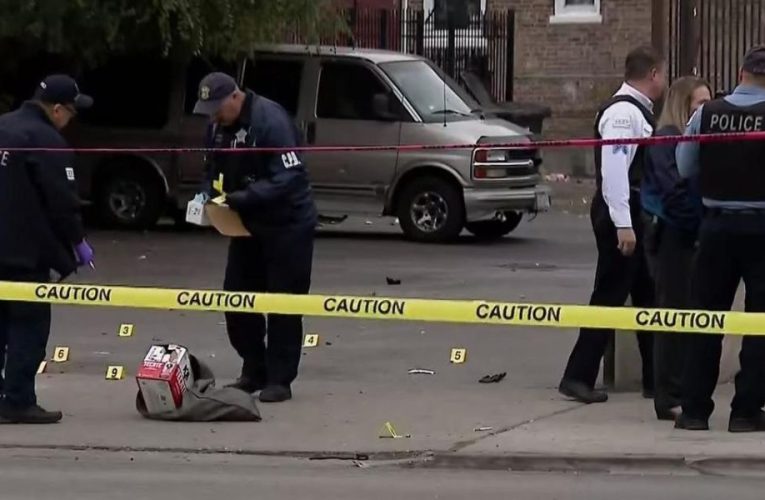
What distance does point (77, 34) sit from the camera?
16.9m

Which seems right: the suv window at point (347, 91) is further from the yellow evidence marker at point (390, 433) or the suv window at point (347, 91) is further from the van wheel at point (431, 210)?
the yellow evidence marker at point (390, 433)

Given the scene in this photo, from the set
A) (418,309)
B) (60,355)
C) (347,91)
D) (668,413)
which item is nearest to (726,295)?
(668,413)

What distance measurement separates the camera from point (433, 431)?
27.4 ft

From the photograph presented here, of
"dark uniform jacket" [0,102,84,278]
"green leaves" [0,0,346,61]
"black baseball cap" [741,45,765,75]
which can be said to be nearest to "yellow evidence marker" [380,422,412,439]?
"dark uniform jacket" [0,102,84,278]

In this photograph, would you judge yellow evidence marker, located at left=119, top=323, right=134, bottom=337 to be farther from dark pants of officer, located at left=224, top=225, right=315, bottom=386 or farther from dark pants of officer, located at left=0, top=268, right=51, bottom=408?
dark pants of officer, located at left=0, top=268, right=51, bottom=408

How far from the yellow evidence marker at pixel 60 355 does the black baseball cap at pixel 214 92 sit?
244cm

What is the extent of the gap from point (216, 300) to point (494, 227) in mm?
9705

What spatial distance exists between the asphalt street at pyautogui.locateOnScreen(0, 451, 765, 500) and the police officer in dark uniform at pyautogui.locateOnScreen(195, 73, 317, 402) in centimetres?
133

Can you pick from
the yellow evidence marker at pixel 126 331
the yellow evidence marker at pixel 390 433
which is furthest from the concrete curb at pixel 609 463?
the yellow evidence marker at pixel 126 331

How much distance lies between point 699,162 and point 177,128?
408 inches

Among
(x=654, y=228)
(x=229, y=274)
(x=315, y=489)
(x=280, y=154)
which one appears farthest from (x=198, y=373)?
(x=654, y=228)

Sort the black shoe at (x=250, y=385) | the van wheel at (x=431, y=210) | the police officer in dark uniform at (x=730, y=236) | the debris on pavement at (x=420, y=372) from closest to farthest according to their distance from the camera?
1. the police officer in dark uniform at (x=730, y=236)
2. the black shoe at (x=250, y=385)
3. the debris on pavement at (x=420, y=372)
4. the van wheel at (x=431, y=210)

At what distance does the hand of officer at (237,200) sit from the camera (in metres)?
8.73

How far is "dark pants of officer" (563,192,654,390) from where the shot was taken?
8844mm
